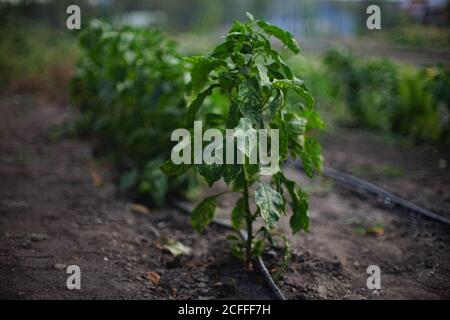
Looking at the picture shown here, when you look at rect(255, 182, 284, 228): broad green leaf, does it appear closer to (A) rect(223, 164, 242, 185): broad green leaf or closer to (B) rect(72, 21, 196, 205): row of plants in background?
(A) rect(223, 164, 242, 185): broad green leaf

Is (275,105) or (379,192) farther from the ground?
(275,105)

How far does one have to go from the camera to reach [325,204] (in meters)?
4.39

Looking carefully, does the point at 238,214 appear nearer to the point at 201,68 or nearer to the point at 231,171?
the point at 231,171

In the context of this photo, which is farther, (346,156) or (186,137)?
(346,156)

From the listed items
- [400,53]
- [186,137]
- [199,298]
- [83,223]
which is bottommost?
[199,298]

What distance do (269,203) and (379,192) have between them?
229cm

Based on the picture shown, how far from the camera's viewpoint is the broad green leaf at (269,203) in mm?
2465

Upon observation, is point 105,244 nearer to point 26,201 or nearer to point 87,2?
point 26,201

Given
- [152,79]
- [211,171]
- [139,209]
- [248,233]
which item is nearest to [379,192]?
[248,233]

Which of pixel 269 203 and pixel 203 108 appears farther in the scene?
pixel 203 108

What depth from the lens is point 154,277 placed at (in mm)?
3070
